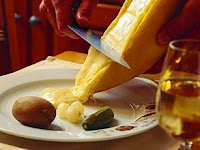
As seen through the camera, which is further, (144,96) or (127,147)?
(144,96)

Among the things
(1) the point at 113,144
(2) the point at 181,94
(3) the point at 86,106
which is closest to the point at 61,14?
(3) the point at 86,106

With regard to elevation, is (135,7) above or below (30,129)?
above

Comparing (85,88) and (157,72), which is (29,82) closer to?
(85,88)

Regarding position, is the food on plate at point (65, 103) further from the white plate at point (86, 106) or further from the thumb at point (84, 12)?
the thumb at point (84, 12)

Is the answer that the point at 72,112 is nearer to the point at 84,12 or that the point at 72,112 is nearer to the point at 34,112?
the point at 34,112

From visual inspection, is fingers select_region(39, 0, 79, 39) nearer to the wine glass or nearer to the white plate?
the white plate

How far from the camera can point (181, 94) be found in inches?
20.4

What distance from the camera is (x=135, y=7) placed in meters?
0.87

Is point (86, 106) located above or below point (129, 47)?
below

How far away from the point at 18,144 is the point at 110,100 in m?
0.26

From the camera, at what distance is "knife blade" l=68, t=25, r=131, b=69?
833 millimetres

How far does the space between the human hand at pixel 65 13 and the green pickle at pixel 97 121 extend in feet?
0.93

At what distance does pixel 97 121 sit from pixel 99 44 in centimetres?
24

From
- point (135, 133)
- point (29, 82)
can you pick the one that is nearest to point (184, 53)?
point (135, 133)
